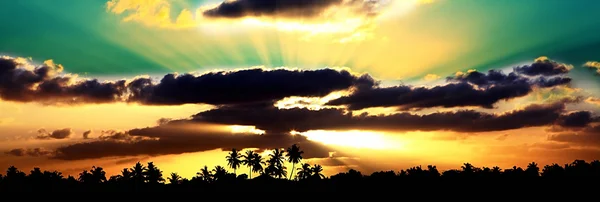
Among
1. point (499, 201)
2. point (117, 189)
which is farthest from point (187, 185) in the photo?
point (499, 201)

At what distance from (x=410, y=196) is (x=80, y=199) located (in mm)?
95290

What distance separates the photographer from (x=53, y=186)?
7825 inches

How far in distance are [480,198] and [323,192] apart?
4485 centimetres

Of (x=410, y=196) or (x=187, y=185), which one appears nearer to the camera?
(x=410, y=196)

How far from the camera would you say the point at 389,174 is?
199375 mm

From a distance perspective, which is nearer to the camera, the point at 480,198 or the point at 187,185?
the point at 480,198

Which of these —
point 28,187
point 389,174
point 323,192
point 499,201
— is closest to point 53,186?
point 28,187

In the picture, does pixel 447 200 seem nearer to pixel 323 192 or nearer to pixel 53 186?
pixel 323 192

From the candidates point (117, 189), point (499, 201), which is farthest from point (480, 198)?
point (117, 189)

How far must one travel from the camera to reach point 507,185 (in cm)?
18075

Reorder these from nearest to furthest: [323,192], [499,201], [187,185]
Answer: [499,201]
[323,192]
[187,185]

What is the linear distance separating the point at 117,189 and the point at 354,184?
71727 mm

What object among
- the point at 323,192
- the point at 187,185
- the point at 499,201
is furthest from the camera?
the point at 187,185

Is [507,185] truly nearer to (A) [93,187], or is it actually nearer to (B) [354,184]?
(B) [354,184]
